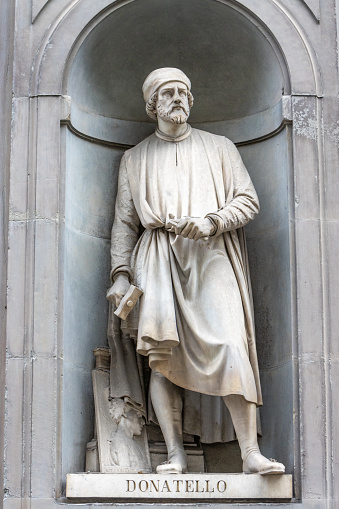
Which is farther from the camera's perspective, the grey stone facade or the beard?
the beard

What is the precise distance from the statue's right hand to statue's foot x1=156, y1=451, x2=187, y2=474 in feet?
3.73

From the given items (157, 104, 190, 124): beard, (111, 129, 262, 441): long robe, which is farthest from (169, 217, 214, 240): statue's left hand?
(157, 104, 190, 124): beard

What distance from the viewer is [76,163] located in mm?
10047

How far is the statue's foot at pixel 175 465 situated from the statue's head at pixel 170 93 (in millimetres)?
2419

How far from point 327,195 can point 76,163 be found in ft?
6.18

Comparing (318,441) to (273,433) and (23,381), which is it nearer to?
(273,433)

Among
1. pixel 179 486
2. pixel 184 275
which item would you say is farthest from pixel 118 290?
pixel 179 486

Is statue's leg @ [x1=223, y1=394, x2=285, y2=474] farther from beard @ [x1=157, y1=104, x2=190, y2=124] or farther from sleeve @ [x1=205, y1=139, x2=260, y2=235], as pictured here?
beard @ [x1=157, y1=104, x2=190, y2=124]

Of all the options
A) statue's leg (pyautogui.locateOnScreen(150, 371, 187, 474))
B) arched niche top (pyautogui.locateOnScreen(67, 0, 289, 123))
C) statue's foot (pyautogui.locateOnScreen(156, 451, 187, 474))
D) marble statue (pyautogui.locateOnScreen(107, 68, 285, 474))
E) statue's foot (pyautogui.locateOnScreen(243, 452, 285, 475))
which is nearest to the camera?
statue's foot (pyautogui.locateOnScreen(243, 452, 285, 475))

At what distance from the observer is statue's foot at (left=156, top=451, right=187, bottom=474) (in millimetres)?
9148

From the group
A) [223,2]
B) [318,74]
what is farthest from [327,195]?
[223,2]

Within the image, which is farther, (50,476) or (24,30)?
(24,30)

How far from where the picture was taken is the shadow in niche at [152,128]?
9.66m

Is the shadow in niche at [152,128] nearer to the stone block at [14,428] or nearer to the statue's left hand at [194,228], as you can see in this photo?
the stone block at [14,428]
